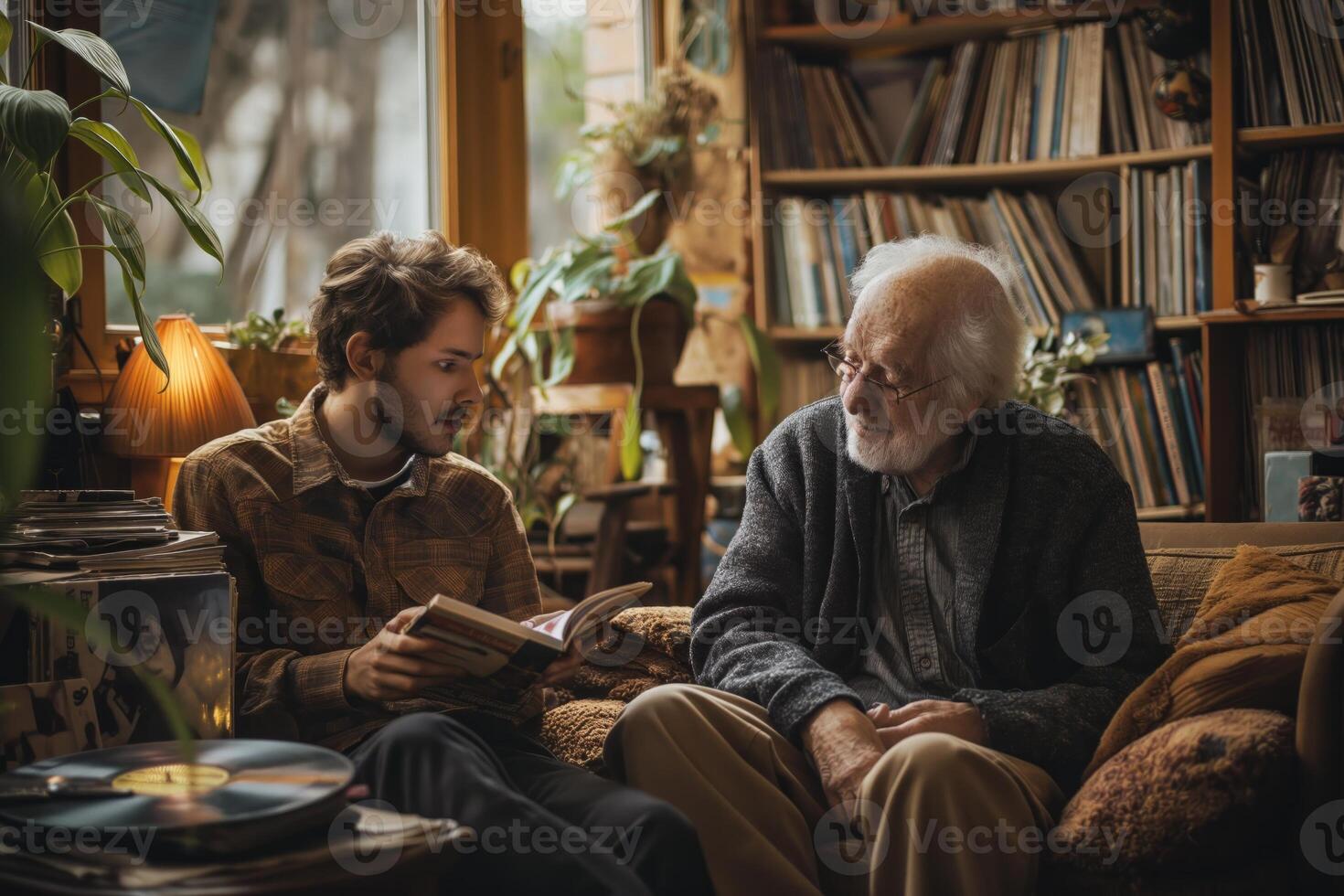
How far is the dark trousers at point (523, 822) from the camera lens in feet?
4.25

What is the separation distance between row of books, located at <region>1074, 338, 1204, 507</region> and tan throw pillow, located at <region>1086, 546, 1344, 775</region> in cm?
149

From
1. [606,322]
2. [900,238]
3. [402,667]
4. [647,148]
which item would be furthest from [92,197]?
[900,238]

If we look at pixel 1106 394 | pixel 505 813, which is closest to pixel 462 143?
pixel 1106 394

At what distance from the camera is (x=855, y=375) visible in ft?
6.17

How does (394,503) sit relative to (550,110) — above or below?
below

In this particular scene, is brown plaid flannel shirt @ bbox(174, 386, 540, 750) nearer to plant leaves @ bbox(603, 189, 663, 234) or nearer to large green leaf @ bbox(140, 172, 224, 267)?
large green leaf @ bbox(140, 172, 224, 267)

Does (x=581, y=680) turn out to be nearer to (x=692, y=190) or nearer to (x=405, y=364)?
(x=405, y=364)

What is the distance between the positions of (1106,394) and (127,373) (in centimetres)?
234

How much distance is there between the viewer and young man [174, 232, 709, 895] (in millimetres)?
1351

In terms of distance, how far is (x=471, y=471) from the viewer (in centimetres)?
186

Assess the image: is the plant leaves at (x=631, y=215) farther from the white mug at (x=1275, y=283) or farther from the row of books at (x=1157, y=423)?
the white mug at (x=1275, y=283)

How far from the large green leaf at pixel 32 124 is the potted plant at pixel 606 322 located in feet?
4.77

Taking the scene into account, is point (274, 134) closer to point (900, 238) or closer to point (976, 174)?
point (900, 238)

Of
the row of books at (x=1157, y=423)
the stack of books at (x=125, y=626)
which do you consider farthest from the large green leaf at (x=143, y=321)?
the row of books at (x=1157, y=423)
